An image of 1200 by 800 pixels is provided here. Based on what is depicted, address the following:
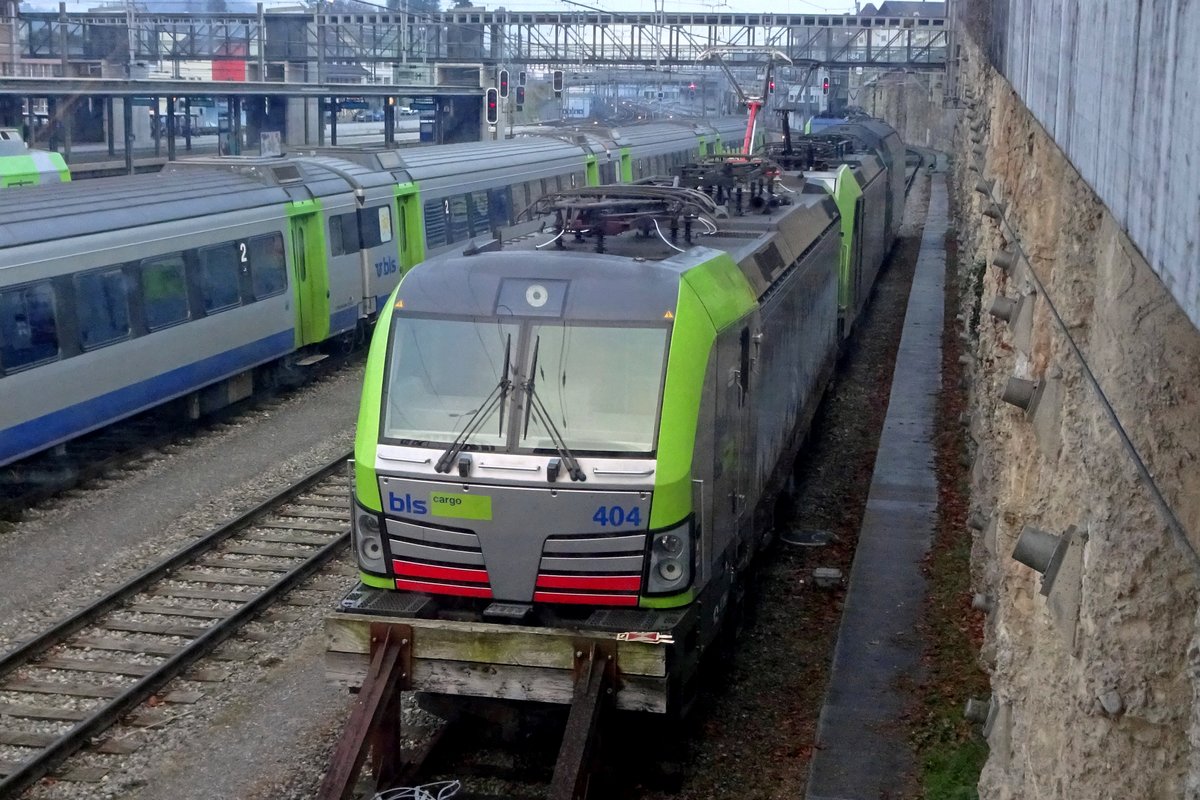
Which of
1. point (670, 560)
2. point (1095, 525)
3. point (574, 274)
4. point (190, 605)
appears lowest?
point (190, 605)

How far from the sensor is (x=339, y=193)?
1861cm

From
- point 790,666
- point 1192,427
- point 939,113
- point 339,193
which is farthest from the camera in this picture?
point 939,113

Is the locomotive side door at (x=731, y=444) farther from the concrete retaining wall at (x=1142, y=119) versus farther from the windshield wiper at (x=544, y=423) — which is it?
the concrete retaining wall at (x=1142, y=119)

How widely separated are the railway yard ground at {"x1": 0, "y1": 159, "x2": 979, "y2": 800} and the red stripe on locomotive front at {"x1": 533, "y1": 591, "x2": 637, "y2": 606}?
932 millimetres

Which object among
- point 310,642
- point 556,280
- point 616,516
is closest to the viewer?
point 616,516

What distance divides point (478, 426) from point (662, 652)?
151 cm

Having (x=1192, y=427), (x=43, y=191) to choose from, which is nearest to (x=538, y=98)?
(x=43, y=191)

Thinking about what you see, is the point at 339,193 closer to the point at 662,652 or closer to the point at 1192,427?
the point at 662,652

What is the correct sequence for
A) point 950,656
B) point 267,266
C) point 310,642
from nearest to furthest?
point 950,656 < point 310,642 < point 267,266

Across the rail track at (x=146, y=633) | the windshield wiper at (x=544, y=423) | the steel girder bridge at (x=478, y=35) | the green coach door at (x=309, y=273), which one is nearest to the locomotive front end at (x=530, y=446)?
the windshield wiper at (x=544, y=423)

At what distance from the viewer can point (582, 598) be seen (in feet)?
23.4

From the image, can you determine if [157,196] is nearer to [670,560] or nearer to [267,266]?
[267,266]

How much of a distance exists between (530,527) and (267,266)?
1046 cm

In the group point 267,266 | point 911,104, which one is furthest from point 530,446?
point 911,104
